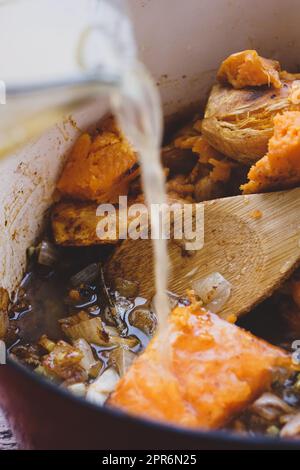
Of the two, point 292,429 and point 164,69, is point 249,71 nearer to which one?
point 164,69

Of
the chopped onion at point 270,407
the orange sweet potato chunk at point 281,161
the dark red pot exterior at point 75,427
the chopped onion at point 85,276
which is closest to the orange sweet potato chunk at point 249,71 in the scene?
the orange sweet potato chunk at point 281,161

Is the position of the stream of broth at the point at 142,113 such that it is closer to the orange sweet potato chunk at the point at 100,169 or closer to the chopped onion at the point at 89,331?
the chopped onion at the point at 89,331

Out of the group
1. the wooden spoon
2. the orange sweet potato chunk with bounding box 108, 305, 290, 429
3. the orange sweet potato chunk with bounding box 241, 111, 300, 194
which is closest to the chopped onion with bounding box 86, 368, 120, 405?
the orange sweet potato chunk with bounding box 108, 305, 290, 429

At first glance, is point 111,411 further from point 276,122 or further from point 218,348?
point 276,122

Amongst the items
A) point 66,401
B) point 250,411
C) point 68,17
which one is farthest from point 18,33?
point 250,411

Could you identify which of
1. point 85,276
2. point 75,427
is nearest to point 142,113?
point 75,427

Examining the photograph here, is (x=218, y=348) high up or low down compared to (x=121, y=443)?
down

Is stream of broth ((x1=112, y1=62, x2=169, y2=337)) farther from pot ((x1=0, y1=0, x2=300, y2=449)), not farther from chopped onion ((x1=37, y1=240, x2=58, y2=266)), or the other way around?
chopped onion ((x1=37, y1=240, x2=58, y2=266))
